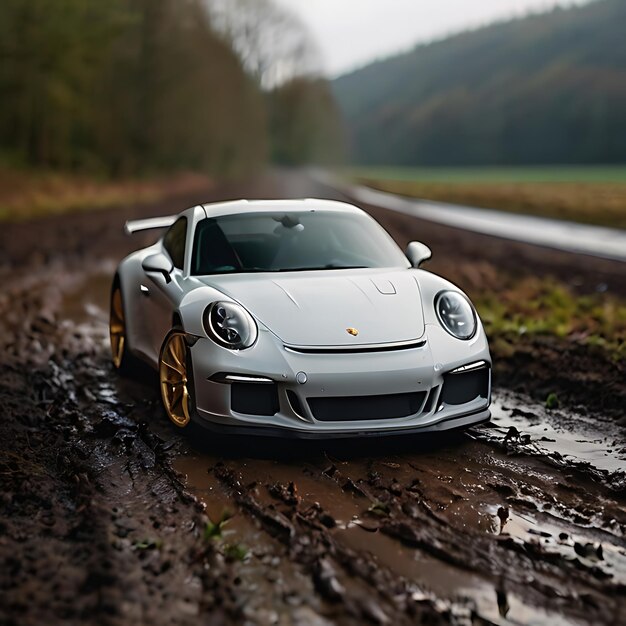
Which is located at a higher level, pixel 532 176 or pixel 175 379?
pixel 175 379

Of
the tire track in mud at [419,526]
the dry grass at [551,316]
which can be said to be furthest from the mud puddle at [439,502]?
the dry grass at [551,316]

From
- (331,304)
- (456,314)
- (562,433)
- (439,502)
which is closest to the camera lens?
(439,502)

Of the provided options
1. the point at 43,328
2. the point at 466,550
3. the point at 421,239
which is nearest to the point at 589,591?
the point at 466,550

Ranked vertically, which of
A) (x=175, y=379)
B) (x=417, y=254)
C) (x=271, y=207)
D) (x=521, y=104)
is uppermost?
(x=521, y=104)

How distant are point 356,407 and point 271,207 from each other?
7.18 ft

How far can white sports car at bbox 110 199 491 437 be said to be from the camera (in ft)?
16.6

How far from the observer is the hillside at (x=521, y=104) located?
126 metres

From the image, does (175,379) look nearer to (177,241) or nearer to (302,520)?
(177,241)

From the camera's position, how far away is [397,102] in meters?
188

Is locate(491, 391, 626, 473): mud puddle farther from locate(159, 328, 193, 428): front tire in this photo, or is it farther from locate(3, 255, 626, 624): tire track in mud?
locate(159, 328, 193, 428): front tire

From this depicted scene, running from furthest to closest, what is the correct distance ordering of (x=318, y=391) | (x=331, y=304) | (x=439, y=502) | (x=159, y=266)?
(x=159, y=266)
(x=331, y=304)
(x=318, y=391)
(x=439, y=502)

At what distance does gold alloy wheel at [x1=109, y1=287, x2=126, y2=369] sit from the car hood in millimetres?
1718

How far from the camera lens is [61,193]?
32.3m

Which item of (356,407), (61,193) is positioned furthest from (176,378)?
(61,193)
